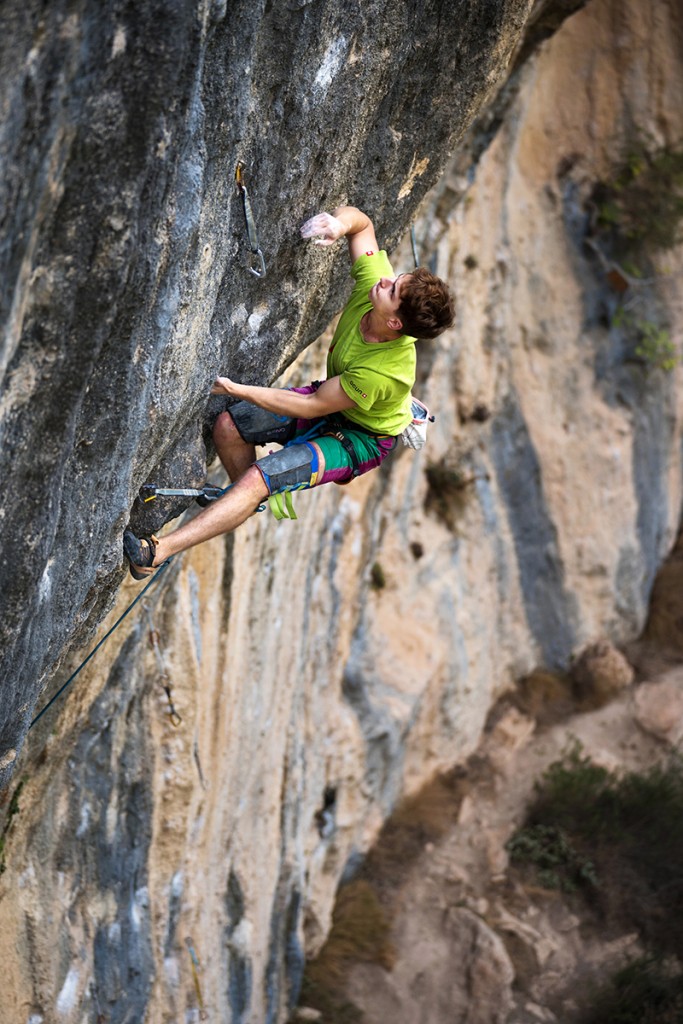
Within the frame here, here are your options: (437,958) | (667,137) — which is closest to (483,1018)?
→ (437,958)

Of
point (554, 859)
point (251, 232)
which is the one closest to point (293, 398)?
point (251, 232)

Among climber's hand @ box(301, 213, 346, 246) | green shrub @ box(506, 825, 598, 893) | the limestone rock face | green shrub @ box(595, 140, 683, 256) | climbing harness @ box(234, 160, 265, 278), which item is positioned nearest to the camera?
the limestone rock face

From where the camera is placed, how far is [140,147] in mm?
2656

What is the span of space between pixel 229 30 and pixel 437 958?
861cm

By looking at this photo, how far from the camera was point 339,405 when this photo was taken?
13.9 feet

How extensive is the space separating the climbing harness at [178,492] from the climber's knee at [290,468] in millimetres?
212

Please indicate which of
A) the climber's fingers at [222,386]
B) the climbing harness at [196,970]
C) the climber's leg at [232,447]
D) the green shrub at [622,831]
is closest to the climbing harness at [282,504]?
the climber's leg at [232,447]

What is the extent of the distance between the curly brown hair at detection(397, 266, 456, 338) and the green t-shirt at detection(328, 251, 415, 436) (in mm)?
218

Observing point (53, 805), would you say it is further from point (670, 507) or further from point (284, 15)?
point (670, 507)

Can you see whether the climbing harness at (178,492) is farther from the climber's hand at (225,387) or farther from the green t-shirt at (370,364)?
the green t-shirt at (370,364)

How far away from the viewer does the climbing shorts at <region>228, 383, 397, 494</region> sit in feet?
13.9

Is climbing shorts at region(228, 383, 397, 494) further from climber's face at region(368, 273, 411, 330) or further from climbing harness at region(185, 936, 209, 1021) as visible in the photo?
climbing harness at region(185, 936, 209, 1021)

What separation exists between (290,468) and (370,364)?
550mm

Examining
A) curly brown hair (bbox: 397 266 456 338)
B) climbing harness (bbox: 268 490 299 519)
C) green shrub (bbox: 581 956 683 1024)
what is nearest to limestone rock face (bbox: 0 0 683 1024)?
climbing harness (bbox: 268 490 299 519)
